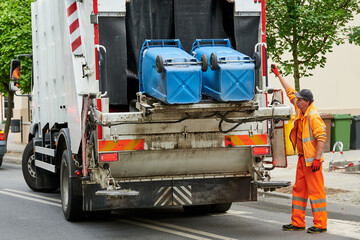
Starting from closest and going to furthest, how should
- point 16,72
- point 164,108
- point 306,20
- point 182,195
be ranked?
point 164,108
point 182,195
point 16,72
point 306,20

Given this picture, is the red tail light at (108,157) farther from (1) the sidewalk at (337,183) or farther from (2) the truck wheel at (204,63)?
(1) the sidewalk at (337,183)

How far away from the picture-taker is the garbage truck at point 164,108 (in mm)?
7149

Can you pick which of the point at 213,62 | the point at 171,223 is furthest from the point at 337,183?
the point at 213,62

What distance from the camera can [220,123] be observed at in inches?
300

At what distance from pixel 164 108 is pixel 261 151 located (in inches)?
64.9

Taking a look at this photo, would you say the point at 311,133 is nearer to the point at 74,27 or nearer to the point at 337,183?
the point at 74,27

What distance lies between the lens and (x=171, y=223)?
876 cm

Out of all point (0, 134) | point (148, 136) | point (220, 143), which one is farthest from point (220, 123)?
point (0, 134)

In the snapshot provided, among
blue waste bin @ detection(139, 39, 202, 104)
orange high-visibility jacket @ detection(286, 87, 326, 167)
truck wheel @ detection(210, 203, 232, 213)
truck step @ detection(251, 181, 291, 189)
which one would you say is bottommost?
truck wheel @ detection(210, 203, 232, 213)

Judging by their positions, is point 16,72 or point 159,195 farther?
point 16,72

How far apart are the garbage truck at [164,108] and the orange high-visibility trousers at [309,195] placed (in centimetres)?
38

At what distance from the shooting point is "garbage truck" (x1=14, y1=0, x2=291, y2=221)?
7.15 meters

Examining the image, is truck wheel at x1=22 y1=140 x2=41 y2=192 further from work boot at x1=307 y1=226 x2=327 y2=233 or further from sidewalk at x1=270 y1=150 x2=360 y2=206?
work boot at x1=307 y1=226 x2=327 y2=233

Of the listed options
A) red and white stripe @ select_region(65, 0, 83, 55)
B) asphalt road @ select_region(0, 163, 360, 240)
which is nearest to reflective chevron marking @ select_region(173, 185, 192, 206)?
asphalt road @ select_region(0, 163, 360, 240)
